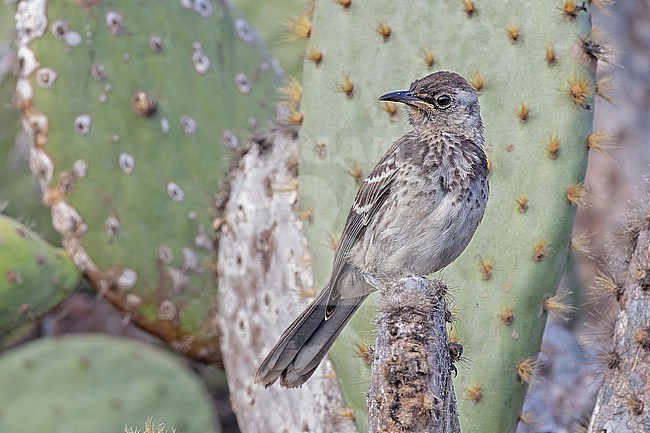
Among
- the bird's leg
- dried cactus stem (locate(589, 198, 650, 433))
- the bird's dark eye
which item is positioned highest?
the bird's dark eye

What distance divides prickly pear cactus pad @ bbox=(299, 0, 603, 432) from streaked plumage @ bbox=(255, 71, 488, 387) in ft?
0.41

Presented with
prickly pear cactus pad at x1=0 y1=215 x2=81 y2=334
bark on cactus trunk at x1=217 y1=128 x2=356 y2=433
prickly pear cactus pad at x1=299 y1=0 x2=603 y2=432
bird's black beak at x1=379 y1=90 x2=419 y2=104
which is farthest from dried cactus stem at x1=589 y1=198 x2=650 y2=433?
prickly pear cactus pad at x1=0 y1=215 x2=81 y2=334

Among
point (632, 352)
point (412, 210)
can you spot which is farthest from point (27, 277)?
point (632, 352)

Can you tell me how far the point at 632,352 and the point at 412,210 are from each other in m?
0.55

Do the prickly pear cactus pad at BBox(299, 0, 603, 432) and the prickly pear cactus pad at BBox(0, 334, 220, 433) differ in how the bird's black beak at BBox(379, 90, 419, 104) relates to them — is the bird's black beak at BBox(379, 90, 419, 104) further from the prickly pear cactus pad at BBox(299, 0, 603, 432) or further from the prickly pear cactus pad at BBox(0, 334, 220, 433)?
the prickly pear cactus pad at BBox(0, 334, 220, 433)

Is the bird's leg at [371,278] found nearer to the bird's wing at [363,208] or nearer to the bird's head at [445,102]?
the bird's wing at [363,208]

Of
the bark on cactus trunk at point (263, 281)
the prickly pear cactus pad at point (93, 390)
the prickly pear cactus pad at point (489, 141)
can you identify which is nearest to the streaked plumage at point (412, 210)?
the prickly pear cactus pad at point (489, 141)

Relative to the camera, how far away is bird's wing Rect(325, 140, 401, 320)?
2377 millimetres

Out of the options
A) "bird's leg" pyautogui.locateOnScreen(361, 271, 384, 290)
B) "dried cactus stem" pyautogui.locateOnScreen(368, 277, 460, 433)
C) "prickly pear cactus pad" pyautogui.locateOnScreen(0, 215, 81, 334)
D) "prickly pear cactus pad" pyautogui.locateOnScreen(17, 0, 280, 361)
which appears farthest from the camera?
"prickly pear cactus pad" pyautogui.locateOnScreen(17, 0, 280, 361)

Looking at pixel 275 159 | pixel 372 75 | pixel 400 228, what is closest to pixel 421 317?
pixel 400 228

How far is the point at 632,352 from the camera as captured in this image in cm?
207

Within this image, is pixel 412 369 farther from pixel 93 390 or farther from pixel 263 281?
pixel 93 390

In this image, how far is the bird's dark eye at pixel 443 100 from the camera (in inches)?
92.7

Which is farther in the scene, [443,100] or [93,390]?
[93,390]
